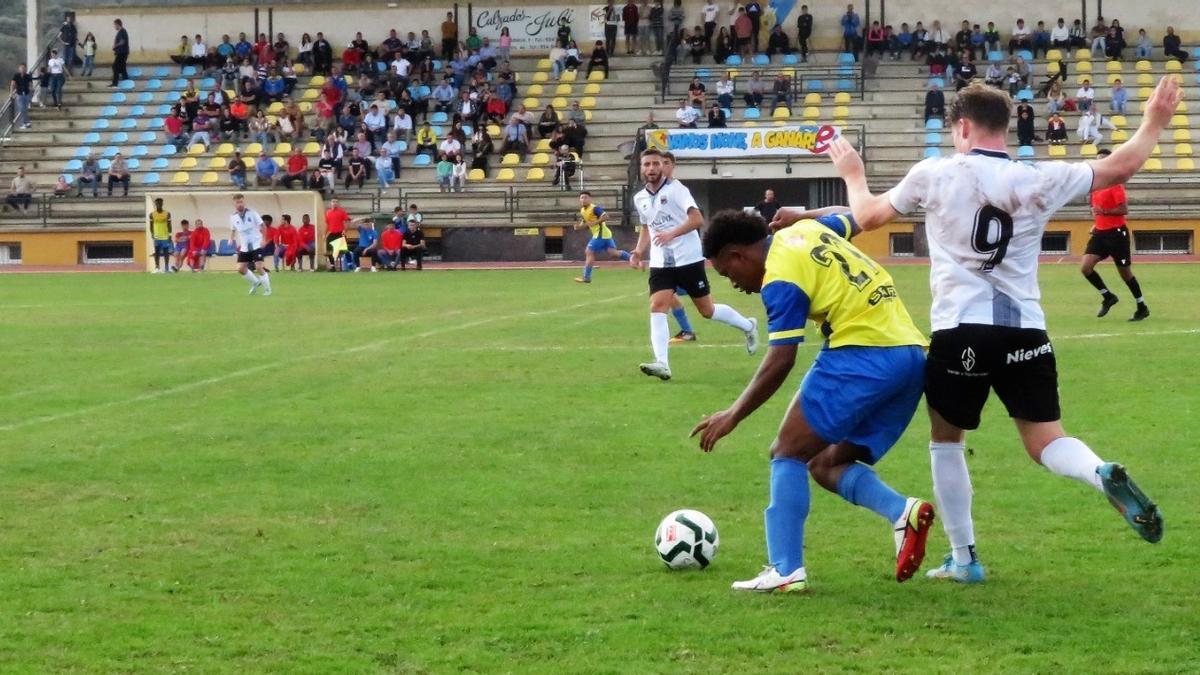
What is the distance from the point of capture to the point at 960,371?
611 cm

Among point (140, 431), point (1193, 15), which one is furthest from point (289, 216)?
point (140, 431)

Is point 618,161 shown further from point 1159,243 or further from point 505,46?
point 1159,243

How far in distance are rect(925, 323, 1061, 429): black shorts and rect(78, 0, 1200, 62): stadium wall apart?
4582cm

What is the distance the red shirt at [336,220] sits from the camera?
4003 centimetres

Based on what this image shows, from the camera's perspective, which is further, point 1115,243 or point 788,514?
point 1115,243

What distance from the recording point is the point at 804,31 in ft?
162

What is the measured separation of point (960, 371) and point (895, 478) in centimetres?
281

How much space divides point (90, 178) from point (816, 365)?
43.5 m

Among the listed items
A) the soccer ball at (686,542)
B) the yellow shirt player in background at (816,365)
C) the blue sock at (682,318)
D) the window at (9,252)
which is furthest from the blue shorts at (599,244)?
the yellow shirt player in background at (816,365)

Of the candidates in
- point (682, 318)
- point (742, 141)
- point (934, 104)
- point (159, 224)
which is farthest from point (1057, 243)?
point (682, 318)

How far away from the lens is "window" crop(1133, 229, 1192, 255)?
40.9 meters

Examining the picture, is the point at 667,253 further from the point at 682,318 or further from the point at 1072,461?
the point at 1072,461

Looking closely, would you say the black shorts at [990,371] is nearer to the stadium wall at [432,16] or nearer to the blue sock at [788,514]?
the blue sock at [788,514]

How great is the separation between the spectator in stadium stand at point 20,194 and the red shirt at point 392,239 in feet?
40.1
